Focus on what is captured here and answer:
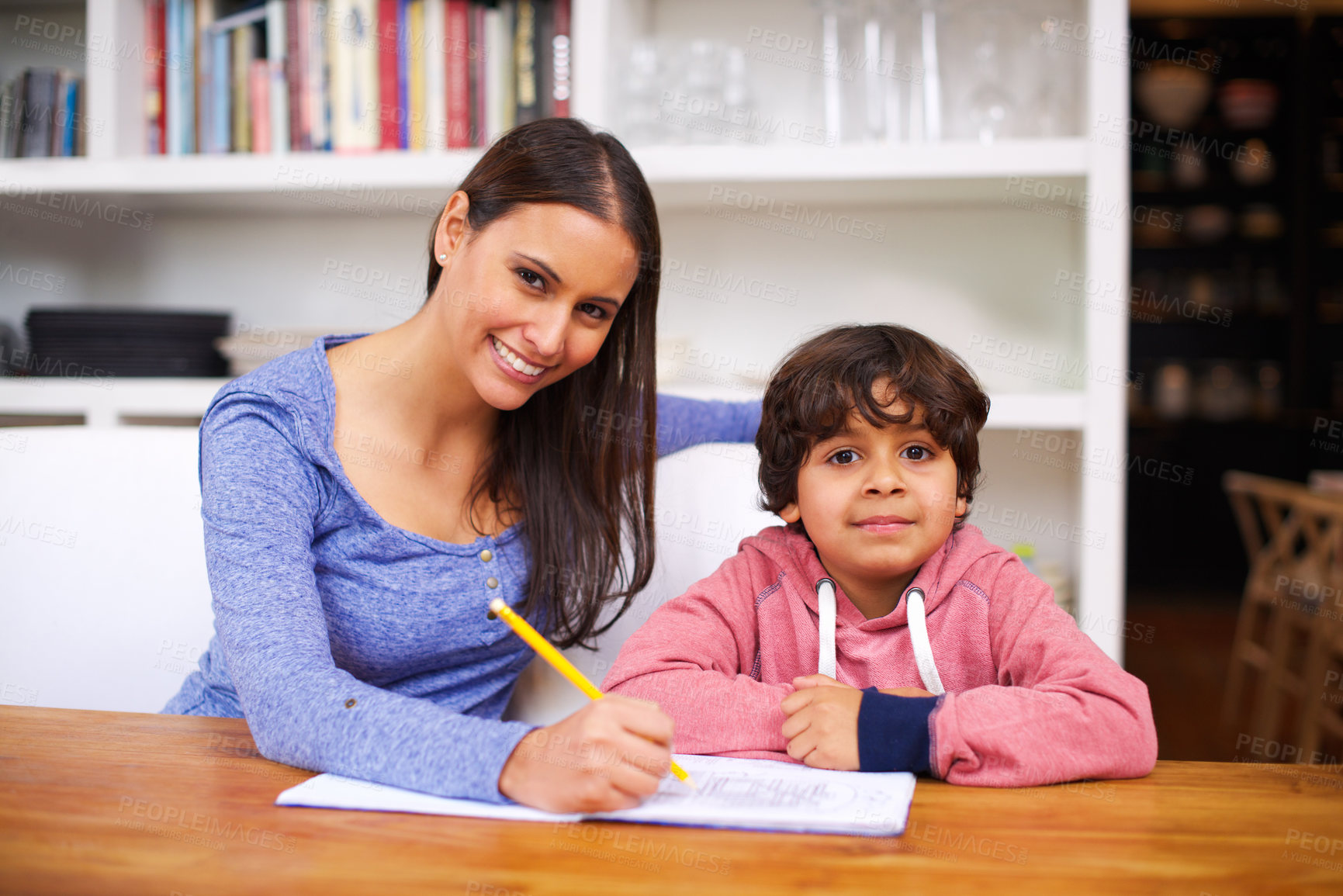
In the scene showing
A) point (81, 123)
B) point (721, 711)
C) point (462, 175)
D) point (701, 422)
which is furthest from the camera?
point (81, 123)

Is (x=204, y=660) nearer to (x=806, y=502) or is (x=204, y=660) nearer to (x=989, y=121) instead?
(x=806, y=502)

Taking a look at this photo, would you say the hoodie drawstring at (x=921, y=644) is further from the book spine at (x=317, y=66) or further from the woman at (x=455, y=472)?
the book spine at (x=317, y=66)

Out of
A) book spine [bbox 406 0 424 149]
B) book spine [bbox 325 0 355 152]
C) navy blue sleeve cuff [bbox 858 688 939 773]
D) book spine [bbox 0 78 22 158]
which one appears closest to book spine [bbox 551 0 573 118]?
book spine [bbox 406 0 424 149]

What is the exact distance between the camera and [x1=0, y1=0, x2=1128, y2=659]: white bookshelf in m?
1.73

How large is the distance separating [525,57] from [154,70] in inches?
29.6

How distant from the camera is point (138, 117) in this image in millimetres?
2012

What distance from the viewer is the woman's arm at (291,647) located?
27.6 inches

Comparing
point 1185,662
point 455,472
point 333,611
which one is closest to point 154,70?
point 455,472

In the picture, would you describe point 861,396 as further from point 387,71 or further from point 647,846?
point 387,71

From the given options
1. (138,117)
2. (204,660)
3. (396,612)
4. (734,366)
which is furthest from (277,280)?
(396,612)

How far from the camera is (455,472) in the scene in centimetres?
122

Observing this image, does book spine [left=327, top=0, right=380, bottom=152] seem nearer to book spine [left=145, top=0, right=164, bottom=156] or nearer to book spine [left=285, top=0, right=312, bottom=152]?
book spine [left=285, top=0, right=312, bottom=152]

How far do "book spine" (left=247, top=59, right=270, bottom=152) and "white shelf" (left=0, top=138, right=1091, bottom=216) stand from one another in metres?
0.05

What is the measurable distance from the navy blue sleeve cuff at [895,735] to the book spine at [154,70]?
6.20ft
